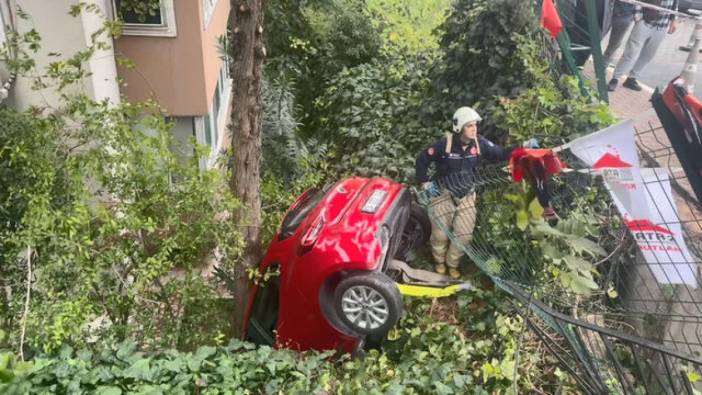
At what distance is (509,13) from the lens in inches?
238

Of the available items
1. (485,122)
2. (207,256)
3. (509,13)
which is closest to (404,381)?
(207,256)

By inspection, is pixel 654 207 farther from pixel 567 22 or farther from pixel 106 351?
pixel 567 22

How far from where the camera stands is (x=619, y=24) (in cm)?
666

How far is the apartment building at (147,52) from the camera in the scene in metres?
5.75

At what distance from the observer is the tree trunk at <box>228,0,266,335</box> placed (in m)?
3.74

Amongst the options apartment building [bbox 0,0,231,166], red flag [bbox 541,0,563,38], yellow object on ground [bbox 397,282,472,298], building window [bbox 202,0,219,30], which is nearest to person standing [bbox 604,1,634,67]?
red flag [bbox 541,0,563,38]

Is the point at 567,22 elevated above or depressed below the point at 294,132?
above

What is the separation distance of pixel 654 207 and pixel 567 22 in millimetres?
4764

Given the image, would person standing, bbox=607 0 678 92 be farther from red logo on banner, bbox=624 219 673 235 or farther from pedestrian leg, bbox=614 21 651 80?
red logo on banner, bbox=624 219 673 235

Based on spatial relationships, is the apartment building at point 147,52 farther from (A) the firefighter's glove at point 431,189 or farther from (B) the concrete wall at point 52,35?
(A) the firefighter's glove at point 431,189

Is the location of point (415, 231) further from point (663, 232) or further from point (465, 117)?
point (663, 232)

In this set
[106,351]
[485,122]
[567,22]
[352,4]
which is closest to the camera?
[106,351]

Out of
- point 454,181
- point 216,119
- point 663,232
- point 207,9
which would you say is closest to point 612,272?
point 663,232

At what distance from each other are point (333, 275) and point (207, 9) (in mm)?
6258
